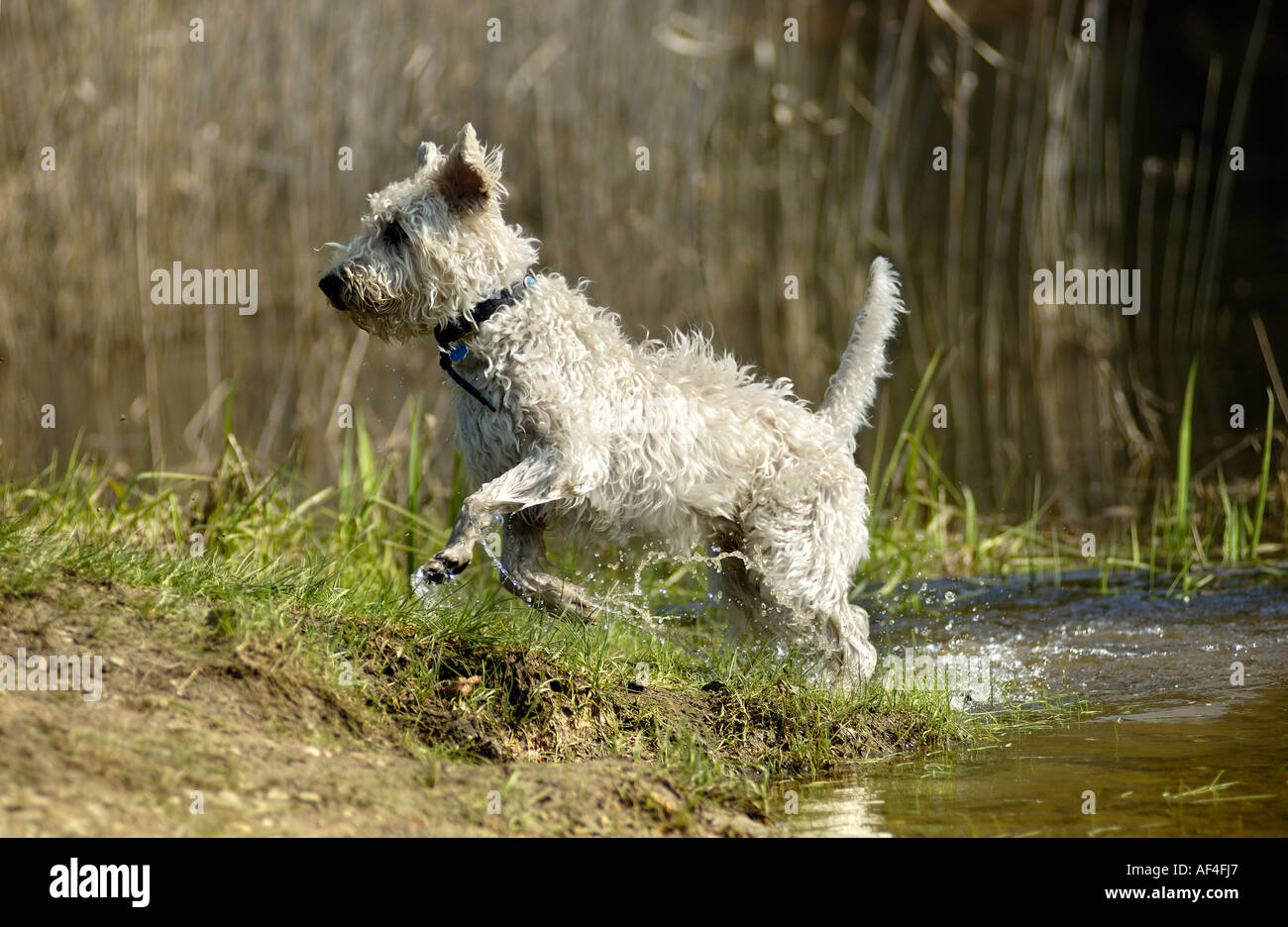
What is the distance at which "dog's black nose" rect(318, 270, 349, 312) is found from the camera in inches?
183

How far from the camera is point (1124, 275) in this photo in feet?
38.0

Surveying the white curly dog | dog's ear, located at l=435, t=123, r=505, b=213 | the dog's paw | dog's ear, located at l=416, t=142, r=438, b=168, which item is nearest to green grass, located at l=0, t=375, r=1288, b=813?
the dog's paw

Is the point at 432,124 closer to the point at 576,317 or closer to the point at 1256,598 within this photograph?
the point at 576,317

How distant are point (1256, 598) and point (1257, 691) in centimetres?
143

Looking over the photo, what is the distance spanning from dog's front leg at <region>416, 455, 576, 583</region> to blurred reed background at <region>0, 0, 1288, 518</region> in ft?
15.5

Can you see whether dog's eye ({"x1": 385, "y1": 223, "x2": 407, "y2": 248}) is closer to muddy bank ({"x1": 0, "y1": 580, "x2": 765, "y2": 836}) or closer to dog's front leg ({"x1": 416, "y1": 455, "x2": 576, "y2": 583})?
dog's front leg ({"x1": 416, "y1": 455, "x2": 576, "y2": 583})

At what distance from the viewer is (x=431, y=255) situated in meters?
4.62

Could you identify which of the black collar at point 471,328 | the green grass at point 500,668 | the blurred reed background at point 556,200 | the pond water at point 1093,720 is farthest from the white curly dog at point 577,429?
the blurred reed background at point 556,200

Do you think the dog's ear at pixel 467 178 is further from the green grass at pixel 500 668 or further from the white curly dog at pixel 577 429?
the green grass at pixel 500 668

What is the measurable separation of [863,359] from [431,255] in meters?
1.93

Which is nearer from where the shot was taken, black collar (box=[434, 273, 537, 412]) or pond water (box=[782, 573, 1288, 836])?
pond water (box=[782, 573, 1288, 836])

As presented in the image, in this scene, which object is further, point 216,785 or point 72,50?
point 72,50

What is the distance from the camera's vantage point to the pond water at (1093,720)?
12.7ft
